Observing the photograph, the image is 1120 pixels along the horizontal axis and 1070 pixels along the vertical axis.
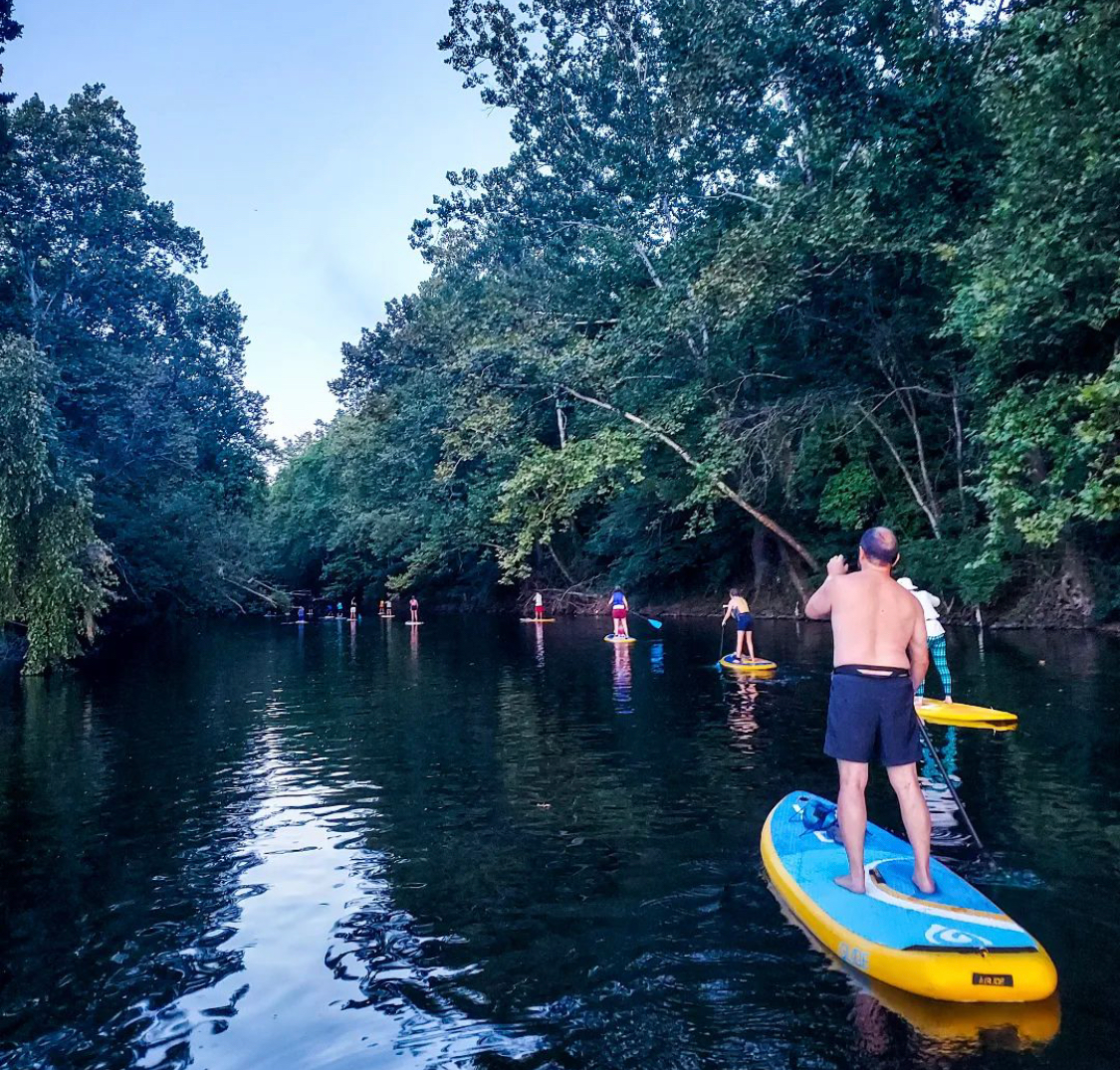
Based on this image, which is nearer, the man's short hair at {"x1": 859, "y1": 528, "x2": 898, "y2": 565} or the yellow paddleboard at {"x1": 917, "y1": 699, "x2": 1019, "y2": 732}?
the man's short hair at {"x1": 859, "y1": 528, "x2": 898, "y2": 565}

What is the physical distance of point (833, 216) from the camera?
82.3 ft

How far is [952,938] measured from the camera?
490 cm

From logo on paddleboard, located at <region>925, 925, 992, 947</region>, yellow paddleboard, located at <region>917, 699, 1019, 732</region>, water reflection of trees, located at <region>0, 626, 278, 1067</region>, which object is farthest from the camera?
yellow paddleboard, located at <region>917, 699, 1019, 732</region>

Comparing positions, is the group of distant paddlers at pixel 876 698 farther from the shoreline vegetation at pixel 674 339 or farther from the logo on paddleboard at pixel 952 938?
the shoreline vegetation at pixel 674 339

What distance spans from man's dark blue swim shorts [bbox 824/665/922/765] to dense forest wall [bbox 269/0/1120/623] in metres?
11.7

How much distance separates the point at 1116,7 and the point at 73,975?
1733 centimetres

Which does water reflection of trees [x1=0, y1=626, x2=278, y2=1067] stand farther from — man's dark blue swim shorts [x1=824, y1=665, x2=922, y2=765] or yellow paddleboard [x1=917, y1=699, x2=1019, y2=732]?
yellow paddleboard [x1=917, y1=699, x2=1019, y2=732]

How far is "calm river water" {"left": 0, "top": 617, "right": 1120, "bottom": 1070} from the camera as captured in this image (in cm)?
469

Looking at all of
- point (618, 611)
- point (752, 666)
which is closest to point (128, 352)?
point (618, 611)

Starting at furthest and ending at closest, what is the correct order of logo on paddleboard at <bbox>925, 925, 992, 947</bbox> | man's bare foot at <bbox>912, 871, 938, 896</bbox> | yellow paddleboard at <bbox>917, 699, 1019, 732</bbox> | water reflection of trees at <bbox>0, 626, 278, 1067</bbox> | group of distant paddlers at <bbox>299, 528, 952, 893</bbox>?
yellow paddleboard at <bbox>917, 699, 1019, 732</bbox>
group of distant paddlers at <bbox>299, 528, 952, 893</bbox>
man's bare foot at <bbox>912, 871, 938, 896</bbox>
water reflection of trees at <bbox>0, 626, 278, 1067</bbox>
logo on paddleboard at <bbox>925, 925, 992, 947</bbox>

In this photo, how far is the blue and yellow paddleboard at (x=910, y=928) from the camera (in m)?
4.72

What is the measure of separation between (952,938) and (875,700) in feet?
4.33

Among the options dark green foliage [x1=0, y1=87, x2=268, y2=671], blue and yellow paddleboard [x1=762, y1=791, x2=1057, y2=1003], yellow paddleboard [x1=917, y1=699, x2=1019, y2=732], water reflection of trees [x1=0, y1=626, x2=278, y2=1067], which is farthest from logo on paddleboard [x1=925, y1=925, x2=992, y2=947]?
dark green foliage [x1=0, y1=87, x2=268, y2=671]

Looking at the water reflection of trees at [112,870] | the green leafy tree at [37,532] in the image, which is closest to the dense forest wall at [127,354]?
the green leafy tree at [37,532]
